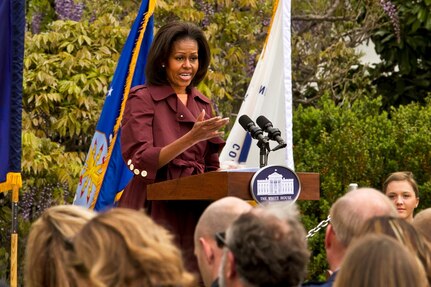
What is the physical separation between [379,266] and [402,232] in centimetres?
87

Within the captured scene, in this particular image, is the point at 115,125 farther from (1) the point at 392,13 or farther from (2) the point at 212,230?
(1) the point at 392,13

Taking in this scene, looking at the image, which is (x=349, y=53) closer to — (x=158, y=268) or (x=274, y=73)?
(x=274, y=73)

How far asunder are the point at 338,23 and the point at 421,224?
32.0ft

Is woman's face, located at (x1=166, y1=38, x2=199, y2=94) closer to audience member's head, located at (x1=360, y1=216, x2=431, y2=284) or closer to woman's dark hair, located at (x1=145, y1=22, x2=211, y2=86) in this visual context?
woman's dark hair, located at (x1=145, y1=22, x2=211, y2=86)

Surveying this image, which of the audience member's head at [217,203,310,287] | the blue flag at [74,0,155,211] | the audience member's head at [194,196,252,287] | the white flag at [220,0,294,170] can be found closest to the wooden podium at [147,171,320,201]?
the audience member's head at [194,196,252,287]

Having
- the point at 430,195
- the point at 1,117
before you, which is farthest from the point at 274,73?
the point at 1,117

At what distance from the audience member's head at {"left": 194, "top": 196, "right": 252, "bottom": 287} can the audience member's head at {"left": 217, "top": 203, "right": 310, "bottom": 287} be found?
0.64 m

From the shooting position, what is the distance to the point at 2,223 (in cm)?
1107

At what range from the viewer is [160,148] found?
6926 mm

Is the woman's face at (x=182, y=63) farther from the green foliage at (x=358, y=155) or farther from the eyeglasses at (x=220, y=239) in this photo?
the green foliage at (x=358, y=155)

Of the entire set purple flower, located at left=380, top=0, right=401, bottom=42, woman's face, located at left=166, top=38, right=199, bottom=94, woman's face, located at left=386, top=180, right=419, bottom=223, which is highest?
purple flower, located at left=380, top=0, right=401, bottom=42

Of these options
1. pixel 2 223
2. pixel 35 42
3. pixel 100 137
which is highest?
pixel 35 42

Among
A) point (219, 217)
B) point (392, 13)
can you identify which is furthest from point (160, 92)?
point (392, 13)

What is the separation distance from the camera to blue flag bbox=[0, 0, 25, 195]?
7.86 metres
